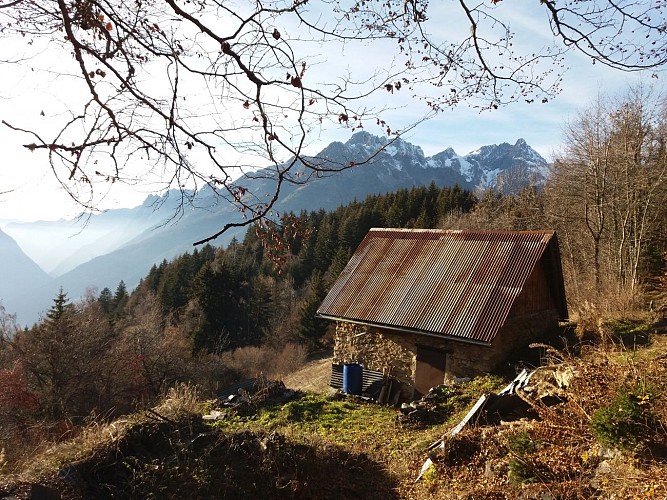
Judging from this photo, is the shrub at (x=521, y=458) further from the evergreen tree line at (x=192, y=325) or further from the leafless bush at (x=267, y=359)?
the leafless bush at (x=267, y=359)

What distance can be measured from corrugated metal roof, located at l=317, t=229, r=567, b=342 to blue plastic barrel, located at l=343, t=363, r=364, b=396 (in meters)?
1.55

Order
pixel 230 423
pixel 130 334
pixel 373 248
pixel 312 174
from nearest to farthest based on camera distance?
pixel 312 174, pixel 230 423, pixel 373 248, pixel 130 334

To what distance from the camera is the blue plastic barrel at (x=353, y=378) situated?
43.9 feet

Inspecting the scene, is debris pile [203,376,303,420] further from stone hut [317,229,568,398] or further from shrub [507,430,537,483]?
shrub [507,430,537,483]

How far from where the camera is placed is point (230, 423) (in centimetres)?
1111

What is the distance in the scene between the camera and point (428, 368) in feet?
42.6

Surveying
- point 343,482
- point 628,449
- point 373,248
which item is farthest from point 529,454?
point 373,248

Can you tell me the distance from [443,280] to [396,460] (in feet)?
23.8

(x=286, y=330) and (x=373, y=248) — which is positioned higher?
(x=373, y=248)

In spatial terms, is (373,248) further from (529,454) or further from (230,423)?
(529,454)

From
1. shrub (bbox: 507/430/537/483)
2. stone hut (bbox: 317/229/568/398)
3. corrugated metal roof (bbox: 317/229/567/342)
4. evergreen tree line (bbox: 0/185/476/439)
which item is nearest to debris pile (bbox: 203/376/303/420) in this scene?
evergreen tree line (bbox: 0/185/476/439)

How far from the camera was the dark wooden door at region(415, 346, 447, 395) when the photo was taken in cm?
1275

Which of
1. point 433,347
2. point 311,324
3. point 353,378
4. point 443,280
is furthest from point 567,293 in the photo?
point 311,324

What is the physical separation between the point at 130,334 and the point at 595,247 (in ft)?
89.9
